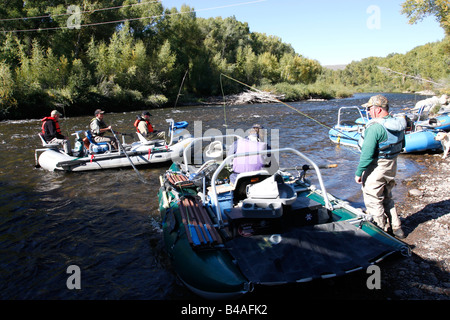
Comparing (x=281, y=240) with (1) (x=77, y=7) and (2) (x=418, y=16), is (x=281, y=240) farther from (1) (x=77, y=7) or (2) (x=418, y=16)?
(1) (x=77, y=7)

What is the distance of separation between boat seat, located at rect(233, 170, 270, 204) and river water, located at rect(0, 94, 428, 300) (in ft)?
5.15

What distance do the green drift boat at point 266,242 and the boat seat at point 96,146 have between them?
22.3 feet

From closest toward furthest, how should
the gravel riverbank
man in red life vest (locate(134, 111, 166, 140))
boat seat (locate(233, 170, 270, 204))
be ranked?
the gravel riverbank
boat seat (locate(233, 170, 270, 204))
man in red life vest (locate(134, 111, 166, 140))

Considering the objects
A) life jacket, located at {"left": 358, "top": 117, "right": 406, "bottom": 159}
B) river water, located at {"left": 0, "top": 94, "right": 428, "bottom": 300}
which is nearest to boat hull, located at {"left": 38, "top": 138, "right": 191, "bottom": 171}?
river water, located at {"left": 0, "top": 94, "right": 428, "bottom": 300}

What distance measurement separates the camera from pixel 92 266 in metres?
5.05

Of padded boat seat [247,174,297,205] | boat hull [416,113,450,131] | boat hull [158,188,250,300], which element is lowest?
boat hull [158,188,250,300]

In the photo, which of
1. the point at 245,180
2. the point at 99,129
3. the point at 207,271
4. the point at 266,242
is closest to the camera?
the point at 207,271

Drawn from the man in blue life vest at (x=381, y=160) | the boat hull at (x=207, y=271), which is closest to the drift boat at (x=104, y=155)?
the boat hull at (x=207, y=271)

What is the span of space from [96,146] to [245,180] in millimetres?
7942

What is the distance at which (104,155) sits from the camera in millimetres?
10336

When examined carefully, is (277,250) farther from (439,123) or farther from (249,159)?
(439,123)

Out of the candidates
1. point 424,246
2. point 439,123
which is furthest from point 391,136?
point 439,123

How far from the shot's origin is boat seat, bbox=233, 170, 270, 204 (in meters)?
4.31

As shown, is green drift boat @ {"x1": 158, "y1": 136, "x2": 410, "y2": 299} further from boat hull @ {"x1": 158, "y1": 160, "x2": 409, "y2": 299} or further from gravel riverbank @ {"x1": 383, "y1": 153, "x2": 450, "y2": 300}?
gravel riverbank @ {"x1": 383, "y1": 153, "x2": 450, "y2": 300}
